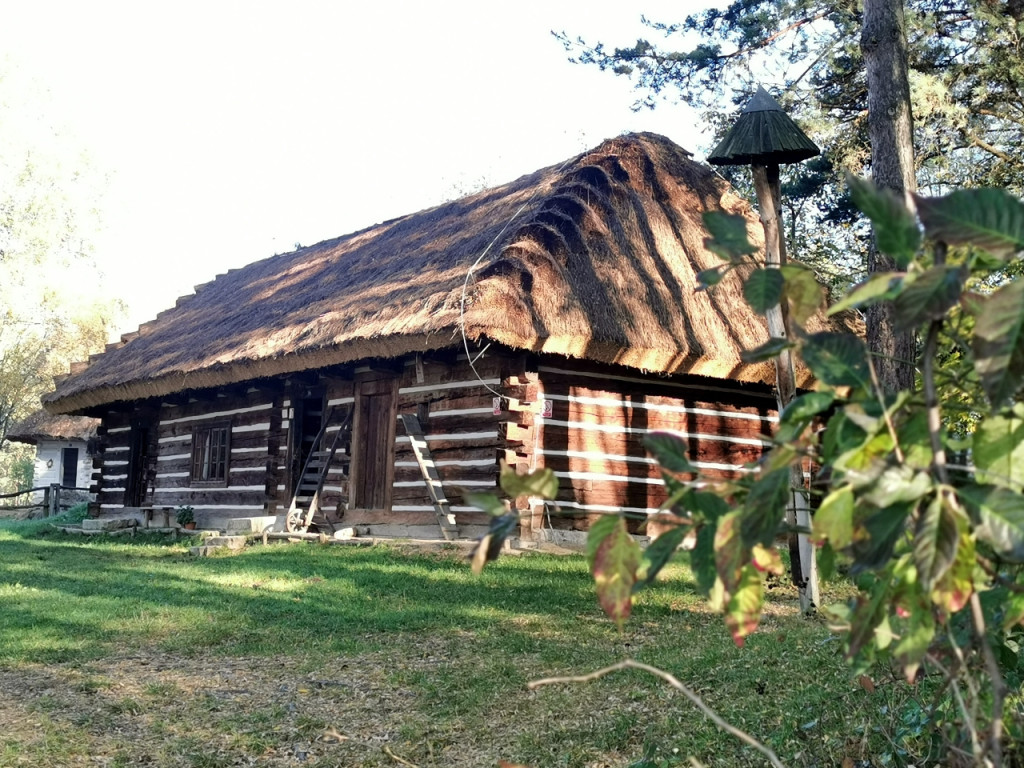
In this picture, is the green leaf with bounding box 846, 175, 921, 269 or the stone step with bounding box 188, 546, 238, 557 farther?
the stone step with bounding box 188, 546, 238, 557

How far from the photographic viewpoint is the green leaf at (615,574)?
3.92ft

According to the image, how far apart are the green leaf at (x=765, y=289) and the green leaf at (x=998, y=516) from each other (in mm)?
362

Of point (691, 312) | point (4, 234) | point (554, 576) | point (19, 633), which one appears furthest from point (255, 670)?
point (4, 234)

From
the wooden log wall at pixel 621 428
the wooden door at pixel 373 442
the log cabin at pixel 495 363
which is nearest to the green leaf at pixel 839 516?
the log cabin at pixel 495 363

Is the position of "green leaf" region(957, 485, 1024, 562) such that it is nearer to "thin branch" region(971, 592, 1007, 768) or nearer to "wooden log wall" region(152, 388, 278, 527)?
"thin branch" region(971, 592, 1007, 768)

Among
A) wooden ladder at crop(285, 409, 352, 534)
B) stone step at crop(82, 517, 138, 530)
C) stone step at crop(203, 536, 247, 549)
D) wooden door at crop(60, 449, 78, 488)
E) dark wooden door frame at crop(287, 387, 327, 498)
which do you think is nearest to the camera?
stone step at crop(203, 536, 247, 549)

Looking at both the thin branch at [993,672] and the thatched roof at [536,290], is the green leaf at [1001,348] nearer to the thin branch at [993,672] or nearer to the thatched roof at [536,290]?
the thin branch at [993,672]

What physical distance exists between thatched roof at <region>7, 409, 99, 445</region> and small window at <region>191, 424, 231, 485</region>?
48.3 ft

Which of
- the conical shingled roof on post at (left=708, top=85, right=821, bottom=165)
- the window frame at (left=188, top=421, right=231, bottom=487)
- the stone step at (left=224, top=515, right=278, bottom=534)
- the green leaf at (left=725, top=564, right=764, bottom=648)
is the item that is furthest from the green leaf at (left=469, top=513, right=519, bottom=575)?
the window frame at (left=188, top=421, right=231, bottom=487)

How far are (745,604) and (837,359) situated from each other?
356mm

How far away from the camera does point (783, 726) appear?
3.90 meters

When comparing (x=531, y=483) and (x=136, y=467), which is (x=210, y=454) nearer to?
(x=136, y=467)

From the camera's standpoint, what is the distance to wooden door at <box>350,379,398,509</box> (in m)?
12.6

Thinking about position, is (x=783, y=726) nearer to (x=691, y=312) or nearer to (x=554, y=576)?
(x=554, y=576)
